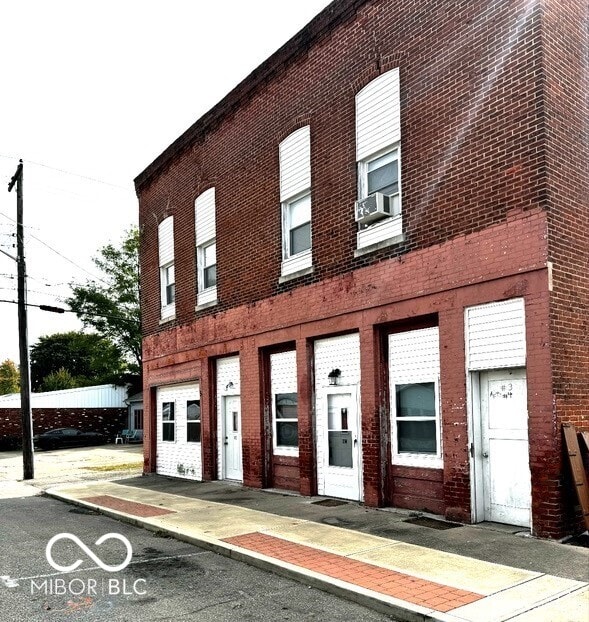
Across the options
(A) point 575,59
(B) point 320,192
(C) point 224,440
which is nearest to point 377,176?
(B) point 320,192

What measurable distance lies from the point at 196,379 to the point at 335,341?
599 centimetres

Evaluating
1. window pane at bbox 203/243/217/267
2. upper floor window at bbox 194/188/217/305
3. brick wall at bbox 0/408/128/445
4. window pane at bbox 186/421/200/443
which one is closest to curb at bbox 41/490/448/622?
window pane at bbox 186/421/200/443

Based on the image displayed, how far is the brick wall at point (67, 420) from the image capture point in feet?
129

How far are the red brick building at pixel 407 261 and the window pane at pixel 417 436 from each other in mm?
31

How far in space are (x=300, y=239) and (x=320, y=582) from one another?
781 cm

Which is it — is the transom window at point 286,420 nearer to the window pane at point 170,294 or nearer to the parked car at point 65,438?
the window pane at point 170,294

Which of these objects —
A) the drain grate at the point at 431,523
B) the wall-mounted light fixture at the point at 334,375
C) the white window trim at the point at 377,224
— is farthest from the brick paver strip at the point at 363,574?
the white window trim at the point at 377,224

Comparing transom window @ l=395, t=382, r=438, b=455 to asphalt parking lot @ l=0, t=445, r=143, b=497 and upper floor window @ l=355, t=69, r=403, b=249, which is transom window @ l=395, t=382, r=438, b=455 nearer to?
upper floor window @ l=355, t=69, r=403, b=249

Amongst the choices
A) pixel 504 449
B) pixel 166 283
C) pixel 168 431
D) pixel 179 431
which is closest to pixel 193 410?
pixel 179 431

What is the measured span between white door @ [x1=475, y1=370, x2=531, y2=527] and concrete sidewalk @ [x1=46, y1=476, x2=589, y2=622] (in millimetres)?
414

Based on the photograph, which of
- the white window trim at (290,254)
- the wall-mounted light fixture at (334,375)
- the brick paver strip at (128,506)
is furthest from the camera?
the white window trim at (290,254)

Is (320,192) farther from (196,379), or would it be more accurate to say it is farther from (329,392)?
(196,379)

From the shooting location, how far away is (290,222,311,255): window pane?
→ 13.5m

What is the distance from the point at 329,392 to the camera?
12.8 metres
